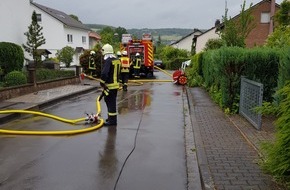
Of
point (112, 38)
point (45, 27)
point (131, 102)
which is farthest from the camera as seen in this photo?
point (112, 38)

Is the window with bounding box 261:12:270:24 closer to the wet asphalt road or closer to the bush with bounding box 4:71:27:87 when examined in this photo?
the bush with bounding box 4:71:27:87

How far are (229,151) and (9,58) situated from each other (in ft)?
46.8

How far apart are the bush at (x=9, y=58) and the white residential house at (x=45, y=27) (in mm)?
4653

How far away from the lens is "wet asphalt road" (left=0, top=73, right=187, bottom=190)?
489 centimetres

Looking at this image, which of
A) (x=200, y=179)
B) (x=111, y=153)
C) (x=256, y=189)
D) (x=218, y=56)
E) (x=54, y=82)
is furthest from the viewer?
(x=54, y=82)

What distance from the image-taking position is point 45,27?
46.1 m

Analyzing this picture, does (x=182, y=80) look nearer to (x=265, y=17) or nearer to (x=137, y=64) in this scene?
(x=137, y=64)

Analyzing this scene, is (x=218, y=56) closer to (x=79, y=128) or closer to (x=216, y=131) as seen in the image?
(x=216, y=131)

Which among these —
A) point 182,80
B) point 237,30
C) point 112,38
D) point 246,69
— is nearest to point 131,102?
point 246,69

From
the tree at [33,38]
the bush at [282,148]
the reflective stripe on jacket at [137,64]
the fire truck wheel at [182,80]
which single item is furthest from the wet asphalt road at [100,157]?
the tree at [33,38]

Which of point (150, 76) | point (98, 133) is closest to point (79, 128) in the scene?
point (98, 133)

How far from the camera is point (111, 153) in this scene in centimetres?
626

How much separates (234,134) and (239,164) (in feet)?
6.87

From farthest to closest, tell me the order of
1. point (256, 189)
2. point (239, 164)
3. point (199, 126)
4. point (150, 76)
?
1. point (150, 76)
2. point (199, 126)
3. point (239, 164)
4. point (256, 189)
